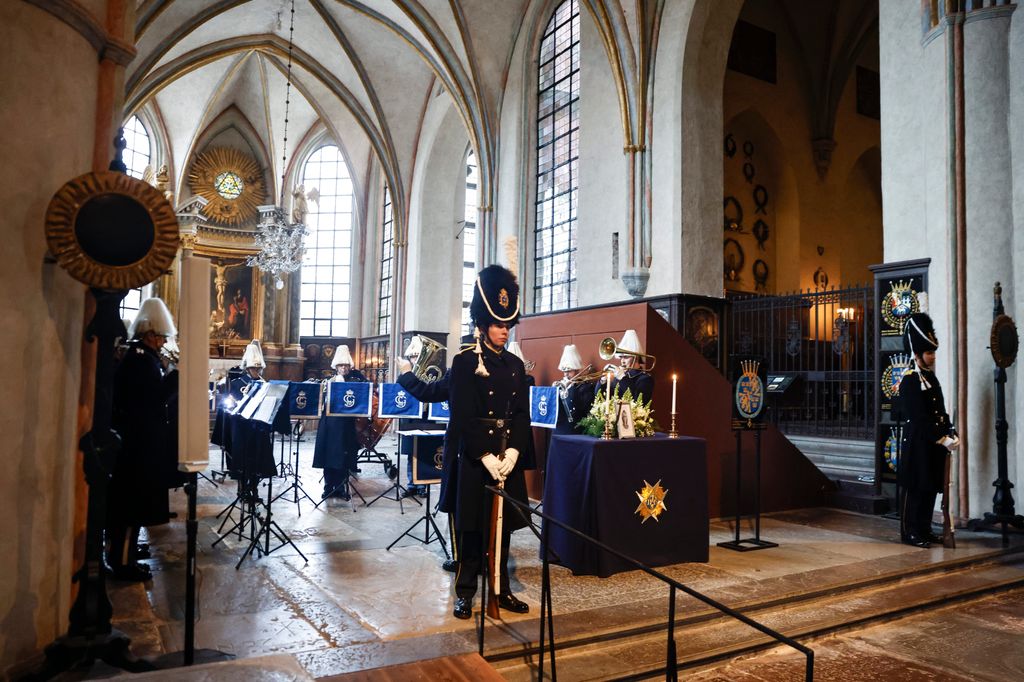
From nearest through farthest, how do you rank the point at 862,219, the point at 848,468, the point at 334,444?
the point at 334,444 → the point at 848,468 → the point at 862,219

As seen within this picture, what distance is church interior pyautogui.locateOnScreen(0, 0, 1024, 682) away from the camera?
10.8 feet

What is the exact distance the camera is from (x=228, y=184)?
22.8 m

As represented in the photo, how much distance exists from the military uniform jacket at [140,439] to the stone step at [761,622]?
275 cm

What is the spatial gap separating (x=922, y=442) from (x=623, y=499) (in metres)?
3.01

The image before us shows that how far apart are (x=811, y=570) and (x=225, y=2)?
17016 mm

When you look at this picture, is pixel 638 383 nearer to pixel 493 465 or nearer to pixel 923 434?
pixel 923 434

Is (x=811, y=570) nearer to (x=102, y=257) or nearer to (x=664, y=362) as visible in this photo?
(x=664, y=362)

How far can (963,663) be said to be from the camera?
12.6 feet

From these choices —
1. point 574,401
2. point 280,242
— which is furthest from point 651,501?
point 280,242

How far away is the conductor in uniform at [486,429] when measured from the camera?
14.1 ft

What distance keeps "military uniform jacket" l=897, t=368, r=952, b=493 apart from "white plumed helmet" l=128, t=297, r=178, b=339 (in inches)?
240

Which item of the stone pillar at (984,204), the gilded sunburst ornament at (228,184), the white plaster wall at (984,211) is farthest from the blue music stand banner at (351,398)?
the gilded sunburst ornament at (228,184)

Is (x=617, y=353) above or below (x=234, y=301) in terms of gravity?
below

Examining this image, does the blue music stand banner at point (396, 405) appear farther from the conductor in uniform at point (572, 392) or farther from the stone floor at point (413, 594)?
the conductor in uniform at point (572, 392)
